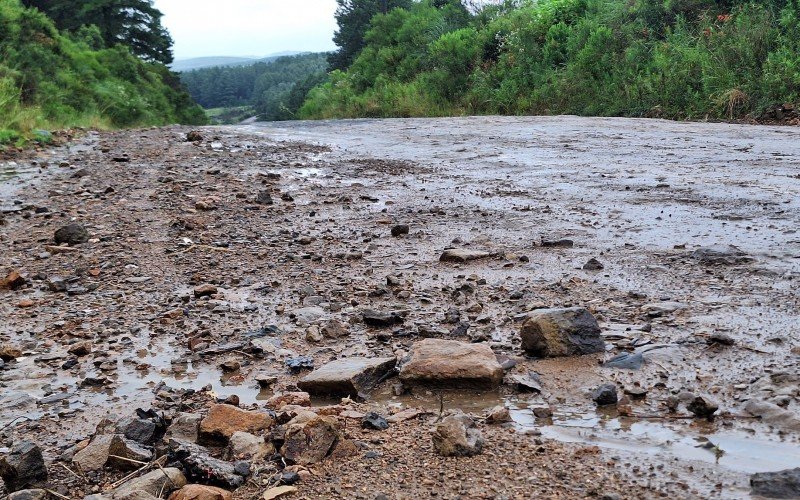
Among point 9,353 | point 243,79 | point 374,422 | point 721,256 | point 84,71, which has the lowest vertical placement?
point 9,353

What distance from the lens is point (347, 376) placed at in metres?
2.22

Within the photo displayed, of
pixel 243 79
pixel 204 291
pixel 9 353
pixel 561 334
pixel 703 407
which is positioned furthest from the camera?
pixel 243 79

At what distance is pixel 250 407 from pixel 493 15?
62.9 ft

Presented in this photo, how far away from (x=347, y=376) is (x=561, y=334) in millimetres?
689

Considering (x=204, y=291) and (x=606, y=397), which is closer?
(x=606, y=397)

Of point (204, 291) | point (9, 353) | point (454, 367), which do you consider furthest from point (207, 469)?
point (204, 291)

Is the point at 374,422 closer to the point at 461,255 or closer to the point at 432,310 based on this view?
the point at 432,310

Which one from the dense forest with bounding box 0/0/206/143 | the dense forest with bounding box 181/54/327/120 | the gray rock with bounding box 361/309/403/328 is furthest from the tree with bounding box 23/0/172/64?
the dense forest with bounding box 181/54/327/120

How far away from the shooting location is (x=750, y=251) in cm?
341

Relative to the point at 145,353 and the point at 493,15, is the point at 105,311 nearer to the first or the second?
the point at 145,353

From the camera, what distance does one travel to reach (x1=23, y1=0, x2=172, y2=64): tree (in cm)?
2948

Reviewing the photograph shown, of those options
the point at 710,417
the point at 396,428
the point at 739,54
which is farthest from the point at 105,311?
the point at 739,54

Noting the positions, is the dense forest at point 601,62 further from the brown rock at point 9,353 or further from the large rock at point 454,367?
the brown rock at point 9,353

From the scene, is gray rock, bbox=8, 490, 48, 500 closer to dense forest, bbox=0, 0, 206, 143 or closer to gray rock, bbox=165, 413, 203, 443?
gray rock, bbox=165, 413, 203, 443
